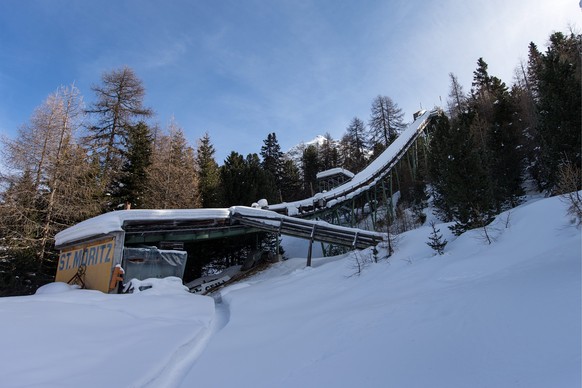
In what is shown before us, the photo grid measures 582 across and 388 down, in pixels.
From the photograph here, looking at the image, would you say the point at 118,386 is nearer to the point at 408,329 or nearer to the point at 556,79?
the point at 408,329

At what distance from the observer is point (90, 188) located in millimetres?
20656

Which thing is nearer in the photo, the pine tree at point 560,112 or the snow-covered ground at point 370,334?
the snow-covered ground at point 370,334

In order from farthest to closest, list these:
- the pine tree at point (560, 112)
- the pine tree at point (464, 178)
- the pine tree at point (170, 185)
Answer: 1. the pine tree at point (170, 185)
2. the pine tree at point (560, 112)
3. the pine tree at point (464, 178)

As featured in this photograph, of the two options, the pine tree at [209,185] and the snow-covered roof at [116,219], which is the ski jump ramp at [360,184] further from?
the snow-covered roof at [116,219]

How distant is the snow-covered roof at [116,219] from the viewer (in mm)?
14625

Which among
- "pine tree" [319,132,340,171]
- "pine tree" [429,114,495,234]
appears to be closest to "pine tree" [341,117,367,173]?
"pine tree" [319,132,340,171]

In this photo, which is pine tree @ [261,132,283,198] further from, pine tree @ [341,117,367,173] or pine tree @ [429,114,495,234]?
pine tree @ [429,114,495,234]

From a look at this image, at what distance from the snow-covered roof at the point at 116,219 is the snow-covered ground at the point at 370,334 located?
6915 mm

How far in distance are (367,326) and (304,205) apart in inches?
880

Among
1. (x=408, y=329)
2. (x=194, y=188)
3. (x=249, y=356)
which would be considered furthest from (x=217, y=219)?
(x=408, y=329)

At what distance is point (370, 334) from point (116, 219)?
13.3m

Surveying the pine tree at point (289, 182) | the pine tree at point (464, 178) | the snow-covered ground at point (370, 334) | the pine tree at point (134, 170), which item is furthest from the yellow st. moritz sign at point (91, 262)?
the pine tree at point (289, 182)

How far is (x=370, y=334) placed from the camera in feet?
14.9

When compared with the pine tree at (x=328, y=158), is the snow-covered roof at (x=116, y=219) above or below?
below
